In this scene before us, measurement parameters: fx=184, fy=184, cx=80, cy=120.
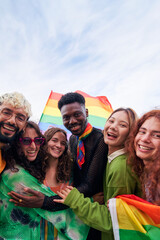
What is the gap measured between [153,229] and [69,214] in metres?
1.20

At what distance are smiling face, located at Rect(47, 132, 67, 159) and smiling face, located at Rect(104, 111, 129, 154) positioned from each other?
0.84 metres

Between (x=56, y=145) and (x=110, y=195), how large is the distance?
47.8 inches

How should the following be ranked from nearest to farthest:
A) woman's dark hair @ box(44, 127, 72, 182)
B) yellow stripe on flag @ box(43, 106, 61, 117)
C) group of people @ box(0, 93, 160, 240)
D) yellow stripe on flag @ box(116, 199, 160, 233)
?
yellow stripe on flag @ box(116, 199, 160, 233)
group of people @ box(0, 93, 160, 240)
woman's dark hair @ box(44, 127, 72, 182)
yellow stripe on flag @ box(43, 106, 61, 117)

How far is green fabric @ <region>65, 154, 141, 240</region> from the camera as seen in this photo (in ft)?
7.39

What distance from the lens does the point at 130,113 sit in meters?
2.76

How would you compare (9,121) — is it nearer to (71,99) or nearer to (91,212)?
(71,99)

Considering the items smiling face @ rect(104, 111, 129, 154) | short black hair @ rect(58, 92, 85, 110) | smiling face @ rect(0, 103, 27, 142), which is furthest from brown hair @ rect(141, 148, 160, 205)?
smiling face @ rect(0, 103, 27, 142)

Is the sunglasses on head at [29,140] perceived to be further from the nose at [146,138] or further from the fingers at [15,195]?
the nose at [146,138]

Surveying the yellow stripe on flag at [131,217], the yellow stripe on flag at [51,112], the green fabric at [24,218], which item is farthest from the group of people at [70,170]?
the yellow stripe on flag at [51,112]

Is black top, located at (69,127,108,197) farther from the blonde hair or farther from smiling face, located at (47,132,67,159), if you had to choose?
the blonde hair

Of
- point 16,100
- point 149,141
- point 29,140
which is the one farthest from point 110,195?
point 16,100

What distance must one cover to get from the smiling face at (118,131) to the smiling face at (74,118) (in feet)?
1.84

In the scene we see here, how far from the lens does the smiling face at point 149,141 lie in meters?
2.18

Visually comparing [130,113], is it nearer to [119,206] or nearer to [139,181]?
[139,181]
